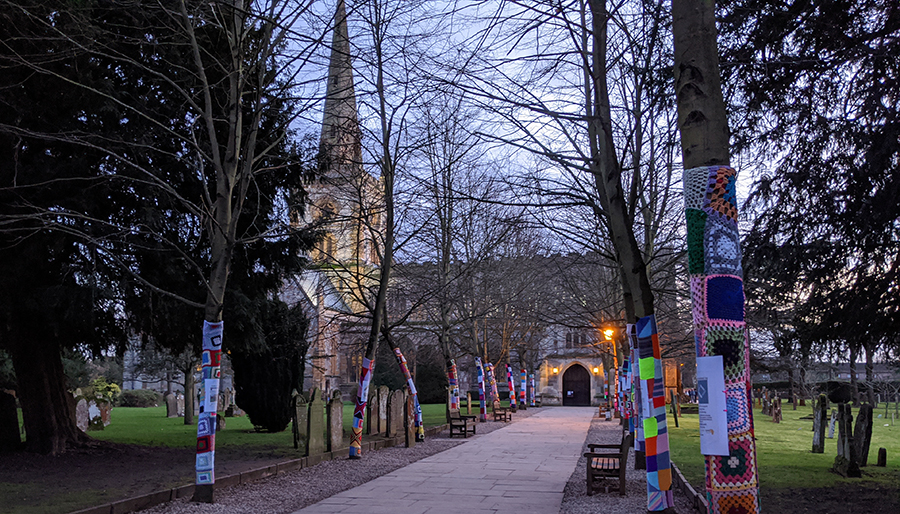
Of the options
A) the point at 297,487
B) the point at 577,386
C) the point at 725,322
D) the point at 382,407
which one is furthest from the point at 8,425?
the point at 577,386

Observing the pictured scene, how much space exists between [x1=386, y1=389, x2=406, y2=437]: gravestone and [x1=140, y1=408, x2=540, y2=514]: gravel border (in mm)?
2897

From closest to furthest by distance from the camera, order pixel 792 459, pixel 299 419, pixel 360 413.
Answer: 1. pixel 792 459
2. pixel 360 413
3. pixel 299 419

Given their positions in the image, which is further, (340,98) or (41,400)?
(41,400)

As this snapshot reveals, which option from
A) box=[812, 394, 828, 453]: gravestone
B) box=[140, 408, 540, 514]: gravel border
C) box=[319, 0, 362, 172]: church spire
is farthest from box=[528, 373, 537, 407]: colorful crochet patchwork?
box=[140, 408, 540, 514]: gravel border

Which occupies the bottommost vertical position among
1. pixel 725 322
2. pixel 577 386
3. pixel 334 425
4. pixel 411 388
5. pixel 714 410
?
pixel 577 386

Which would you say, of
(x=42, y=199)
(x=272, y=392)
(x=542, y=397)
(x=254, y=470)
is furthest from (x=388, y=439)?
(x=542, y=397)

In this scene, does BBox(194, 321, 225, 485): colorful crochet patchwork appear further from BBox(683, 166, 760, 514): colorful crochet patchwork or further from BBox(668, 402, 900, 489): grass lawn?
BBox(683, 166, 760, 514): colorful crochet patchwork

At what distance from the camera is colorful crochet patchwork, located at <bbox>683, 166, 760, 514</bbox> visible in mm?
4219

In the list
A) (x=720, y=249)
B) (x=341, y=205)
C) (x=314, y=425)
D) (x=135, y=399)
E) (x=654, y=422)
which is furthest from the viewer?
(x=135, y=399)

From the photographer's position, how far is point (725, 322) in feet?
14.1

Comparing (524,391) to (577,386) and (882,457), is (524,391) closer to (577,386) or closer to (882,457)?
(577,386)

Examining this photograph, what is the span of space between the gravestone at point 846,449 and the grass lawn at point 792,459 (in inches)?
7.0

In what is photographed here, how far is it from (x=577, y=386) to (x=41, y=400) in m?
50.2

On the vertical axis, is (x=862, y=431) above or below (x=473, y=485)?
above
